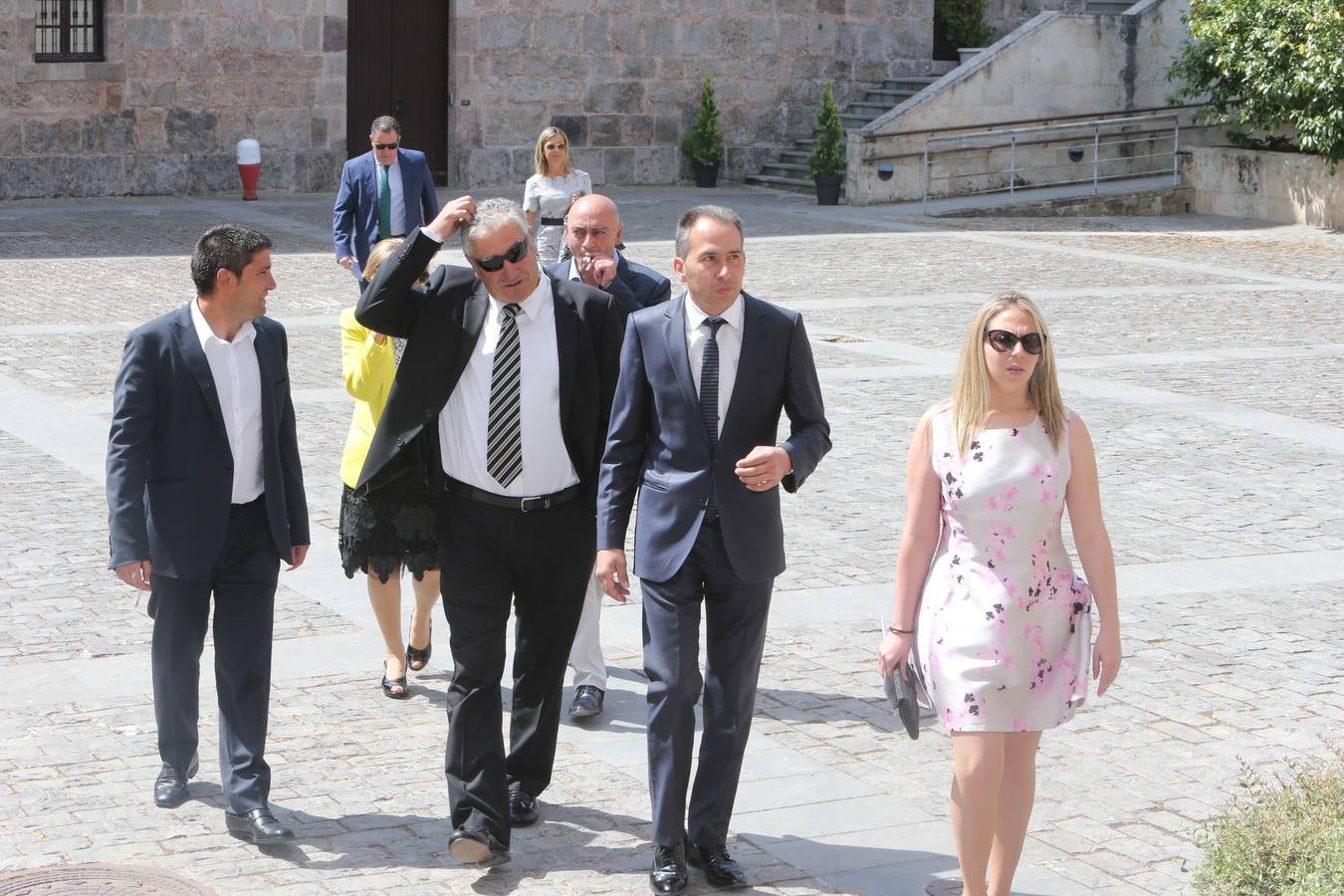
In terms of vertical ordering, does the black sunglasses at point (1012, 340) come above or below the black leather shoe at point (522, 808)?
above

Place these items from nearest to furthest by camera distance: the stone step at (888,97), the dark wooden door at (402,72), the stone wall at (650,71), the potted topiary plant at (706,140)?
the dark wooden door at (402,72), the stone wall at (650,71), the potted topiary plant at (706,140), the stone step at (888,97)

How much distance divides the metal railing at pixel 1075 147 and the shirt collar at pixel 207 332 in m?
22.1

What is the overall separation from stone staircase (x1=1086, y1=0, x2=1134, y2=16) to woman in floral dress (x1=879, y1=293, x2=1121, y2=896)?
2775 centimetres

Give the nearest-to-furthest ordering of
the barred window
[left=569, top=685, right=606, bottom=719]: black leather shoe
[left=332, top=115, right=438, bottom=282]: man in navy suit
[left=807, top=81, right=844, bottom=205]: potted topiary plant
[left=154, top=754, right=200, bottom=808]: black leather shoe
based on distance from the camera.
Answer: [left=154, top=754, right=200, bottom=808]: black leather shoe, [left=569, top=685, right=606, bottom=719]: black leather shoe, [left=332, top=115, right=438, bottom=282]: man in navy suit, the barred window, [left=807, top=81, right=844, bottom=205]: potted topiary plant

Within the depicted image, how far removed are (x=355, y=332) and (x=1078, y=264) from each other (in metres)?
14.9

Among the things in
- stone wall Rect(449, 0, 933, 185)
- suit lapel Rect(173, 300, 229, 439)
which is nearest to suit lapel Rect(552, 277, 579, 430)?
suit lapel Rect(173, 300, 229, 439)

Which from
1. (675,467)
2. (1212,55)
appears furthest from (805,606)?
(1212,55)

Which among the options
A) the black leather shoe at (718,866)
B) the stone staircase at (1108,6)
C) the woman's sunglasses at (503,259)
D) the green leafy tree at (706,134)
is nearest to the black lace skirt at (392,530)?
the woman's sunglasses at (503,259)

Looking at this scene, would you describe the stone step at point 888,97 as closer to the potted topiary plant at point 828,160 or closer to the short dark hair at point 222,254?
the potted topiary plant at point 828,160

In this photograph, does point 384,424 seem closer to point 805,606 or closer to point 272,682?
point 272,682

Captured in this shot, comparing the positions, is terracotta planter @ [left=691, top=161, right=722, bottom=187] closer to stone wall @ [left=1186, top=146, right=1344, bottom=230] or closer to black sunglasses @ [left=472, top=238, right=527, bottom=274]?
stone wall @ [left=1186, top=146, right=1344, bottom=230]

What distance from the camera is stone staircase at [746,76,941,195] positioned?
29.4m

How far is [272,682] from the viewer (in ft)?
22.8

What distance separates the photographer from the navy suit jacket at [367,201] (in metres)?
14.4
